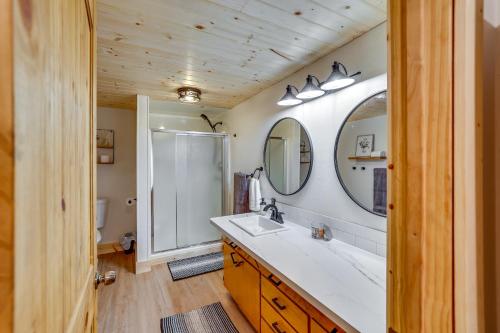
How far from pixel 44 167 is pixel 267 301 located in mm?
1456

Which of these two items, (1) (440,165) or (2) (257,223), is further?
(2) (257,223)

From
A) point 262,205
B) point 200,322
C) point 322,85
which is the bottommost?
point 200,322

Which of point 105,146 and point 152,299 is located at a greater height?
point 105,146

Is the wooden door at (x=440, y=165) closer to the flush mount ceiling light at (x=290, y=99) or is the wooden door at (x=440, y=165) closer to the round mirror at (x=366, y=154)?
the round mirror at (x=366, y=154)

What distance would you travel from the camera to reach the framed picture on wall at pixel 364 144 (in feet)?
4.71

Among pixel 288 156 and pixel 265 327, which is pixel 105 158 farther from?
pixel 265 327

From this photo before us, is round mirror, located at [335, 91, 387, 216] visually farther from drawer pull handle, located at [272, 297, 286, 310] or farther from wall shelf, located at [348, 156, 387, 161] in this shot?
drawer pull handle, located at [272, 297, 286, 310]

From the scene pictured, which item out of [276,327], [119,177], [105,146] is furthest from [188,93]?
[276,327]

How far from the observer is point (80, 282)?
2.04 feet

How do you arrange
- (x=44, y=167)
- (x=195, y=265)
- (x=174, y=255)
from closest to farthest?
(x=44, y=167) → (x=195, y=265) → (x=174, y=255)

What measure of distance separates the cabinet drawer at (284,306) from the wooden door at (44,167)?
926 millimetres

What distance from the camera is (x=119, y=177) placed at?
11.2 ft

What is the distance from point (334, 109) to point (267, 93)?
100cm

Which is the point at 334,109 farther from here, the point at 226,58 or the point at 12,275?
the point at 12,275
